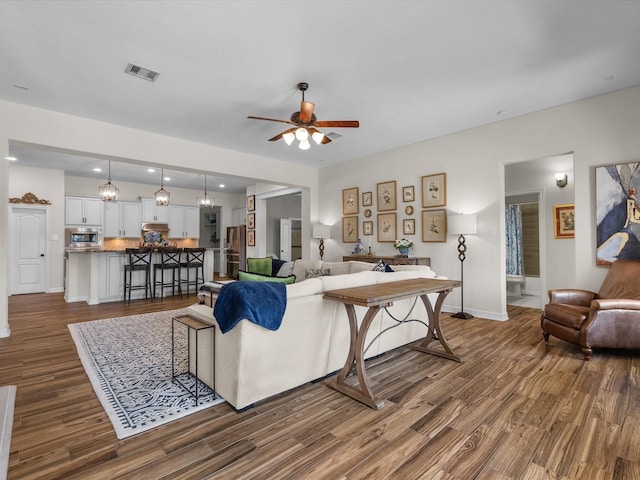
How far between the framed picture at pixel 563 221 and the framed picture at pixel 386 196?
2817 millimetres

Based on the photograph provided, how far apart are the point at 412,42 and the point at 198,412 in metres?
3.38

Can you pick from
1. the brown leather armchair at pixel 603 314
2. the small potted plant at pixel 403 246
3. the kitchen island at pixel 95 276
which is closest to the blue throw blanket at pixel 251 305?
the brown leather armchair at pixel 603 314

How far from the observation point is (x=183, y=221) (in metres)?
9.64

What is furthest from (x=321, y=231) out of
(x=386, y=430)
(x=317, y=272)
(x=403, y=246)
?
(x=386, y=430)

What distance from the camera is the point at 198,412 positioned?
87.4 inches

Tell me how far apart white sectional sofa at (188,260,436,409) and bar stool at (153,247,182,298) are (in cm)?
430

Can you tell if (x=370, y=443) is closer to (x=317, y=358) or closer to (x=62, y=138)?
(x=317, y=358)

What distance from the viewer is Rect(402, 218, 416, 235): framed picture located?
5773mm

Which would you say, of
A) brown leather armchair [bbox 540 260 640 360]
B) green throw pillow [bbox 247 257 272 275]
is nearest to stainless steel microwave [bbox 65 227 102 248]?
green throw pillow [bbox 247 257 272 275]

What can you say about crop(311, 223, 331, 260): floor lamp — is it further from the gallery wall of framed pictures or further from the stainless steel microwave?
the stainless steel microwave

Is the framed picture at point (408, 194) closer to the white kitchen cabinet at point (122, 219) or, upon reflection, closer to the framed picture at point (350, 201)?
the framed picture at point (350, 201)

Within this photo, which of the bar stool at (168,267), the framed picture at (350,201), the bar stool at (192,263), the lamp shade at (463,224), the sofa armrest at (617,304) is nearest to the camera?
the sofa armrest at (617,304)

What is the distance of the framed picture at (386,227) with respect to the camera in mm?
6051

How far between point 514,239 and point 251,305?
6.74 meters
